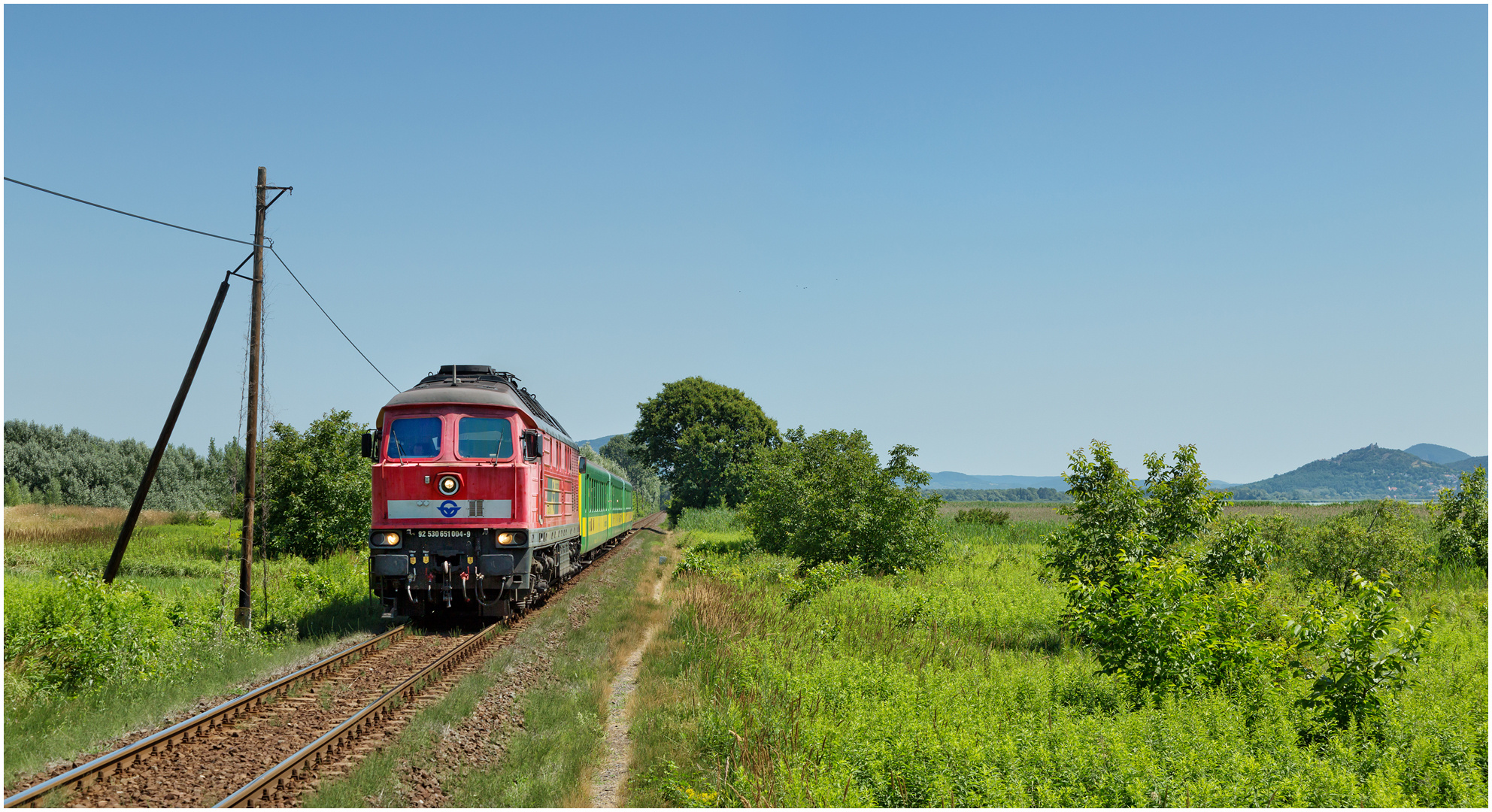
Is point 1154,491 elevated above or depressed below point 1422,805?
above

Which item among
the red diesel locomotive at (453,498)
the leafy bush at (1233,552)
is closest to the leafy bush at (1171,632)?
the leafy bush at (1233,552)

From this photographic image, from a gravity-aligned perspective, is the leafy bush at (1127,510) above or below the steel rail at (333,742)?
above

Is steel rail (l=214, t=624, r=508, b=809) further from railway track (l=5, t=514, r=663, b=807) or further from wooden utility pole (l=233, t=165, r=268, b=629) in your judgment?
wooden utility pole (l=233, t=165, r=268, b=629)

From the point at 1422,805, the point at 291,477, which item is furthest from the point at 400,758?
the point at 291,477

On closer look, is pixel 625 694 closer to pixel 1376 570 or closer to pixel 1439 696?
pixel 1439 696

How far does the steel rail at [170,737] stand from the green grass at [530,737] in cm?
198

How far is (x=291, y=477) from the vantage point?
27562 mm

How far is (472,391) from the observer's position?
1549 cm

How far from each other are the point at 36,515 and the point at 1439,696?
150 ft

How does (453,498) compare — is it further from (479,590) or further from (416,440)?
(479,590)

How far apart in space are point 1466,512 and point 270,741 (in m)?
22.3

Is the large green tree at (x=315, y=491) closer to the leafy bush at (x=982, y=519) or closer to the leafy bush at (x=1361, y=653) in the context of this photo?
the leafy bush at (x=1361, y=653)

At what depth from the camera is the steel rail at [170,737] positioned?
7.09m

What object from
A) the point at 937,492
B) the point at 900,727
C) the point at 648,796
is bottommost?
the point at 648,796
